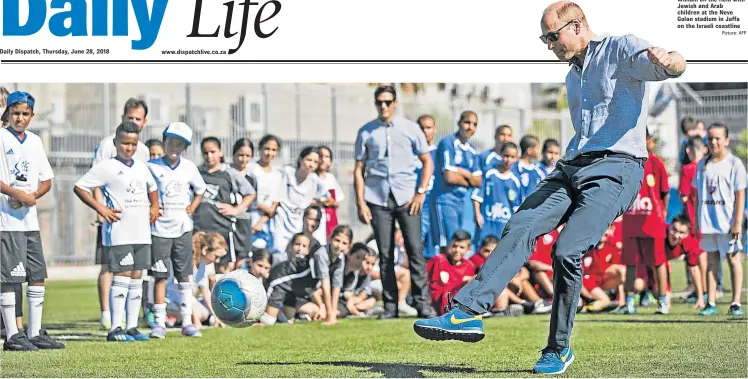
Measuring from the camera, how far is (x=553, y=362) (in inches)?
248

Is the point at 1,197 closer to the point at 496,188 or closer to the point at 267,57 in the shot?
the point at 267,57

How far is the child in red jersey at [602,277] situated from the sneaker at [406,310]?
5.81 ft

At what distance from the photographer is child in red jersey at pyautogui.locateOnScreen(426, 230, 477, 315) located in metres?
11.5

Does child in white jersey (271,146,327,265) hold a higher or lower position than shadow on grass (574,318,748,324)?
higher

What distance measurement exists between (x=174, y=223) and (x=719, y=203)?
5529 millimetres

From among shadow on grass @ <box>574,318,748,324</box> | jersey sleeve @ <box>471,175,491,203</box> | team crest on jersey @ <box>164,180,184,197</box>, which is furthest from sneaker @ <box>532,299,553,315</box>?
team crest on jersey @ <box>164,180,184,197</box>

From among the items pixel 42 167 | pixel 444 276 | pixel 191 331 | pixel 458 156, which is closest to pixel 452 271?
pixel 444 276

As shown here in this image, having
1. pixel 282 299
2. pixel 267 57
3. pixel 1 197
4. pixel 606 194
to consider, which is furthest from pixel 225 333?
pixel 606 194

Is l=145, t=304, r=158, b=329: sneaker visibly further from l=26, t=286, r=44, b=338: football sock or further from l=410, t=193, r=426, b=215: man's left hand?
l=410, t=193, r=426, b=215: man's left hand

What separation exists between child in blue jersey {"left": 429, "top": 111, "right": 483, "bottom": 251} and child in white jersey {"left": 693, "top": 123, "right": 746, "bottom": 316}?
2.45 metres

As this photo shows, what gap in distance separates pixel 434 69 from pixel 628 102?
4.76ft

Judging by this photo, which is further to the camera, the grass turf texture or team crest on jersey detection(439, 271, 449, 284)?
team crest on jersey detection(439, 271, 449, 284)

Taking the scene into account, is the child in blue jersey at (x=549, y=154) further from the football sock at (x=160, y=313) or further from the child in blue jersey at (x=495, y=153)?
the football sock at (x=160, y=313)

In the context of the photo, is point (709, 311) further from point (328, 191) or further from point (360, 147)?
point (328, 191)
